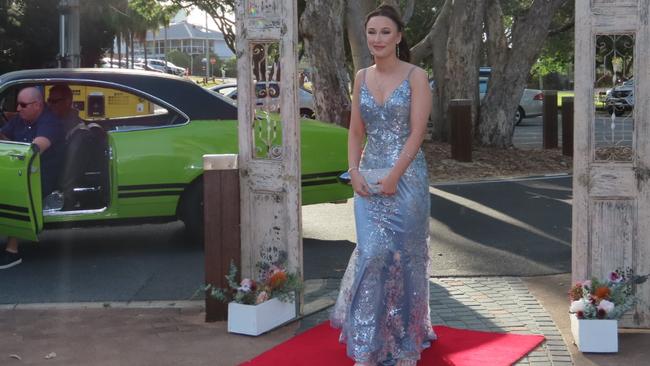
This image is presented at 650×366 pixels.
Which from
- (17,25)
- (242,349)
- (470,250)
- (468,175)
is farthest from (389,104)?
(17,25)

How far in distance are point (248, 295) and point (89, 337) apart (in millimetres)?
1044

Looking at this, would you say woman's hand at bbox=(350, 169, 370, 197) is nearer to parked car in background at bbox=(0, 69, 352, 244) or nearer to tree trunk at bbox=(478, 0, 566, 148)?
parked car in background at bbox=(0, 69, 352, 244)

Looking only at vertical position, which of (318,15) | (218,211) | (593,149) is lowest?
(218,211)

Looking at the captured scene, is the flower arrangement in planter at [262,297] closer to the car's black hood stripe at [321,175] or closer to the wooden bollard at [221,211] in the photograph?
the wooden bollard at [221,211]

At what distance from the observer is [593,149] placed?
578 centimetres

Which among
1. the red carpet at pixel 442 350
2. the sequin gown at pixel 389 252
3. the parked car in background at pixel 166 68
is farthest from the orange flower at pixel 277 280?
the parked car in background at pixel 166 68

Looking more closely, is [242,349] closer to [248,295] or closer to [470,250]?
[248,295]

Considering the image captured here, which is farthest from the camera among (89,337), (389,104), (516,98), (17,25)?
(17,25)

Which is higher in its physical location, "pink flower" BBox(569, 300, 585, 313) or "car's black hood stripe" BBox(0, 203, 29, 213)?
"car's black hood stripe" BBox(0, 203, 29, 213)

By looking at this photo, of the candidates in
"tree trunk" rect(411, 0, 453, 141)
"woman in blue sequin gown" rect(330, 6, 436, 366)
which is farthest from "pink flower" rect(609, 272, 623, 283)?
"tree trunk" rect(411, 0, 453, 141)

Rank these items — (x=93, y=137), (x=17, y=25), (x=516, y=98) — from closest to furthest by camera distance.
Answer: (x=93, y=137) < (x=516, y=98) < (x=17, y=25)

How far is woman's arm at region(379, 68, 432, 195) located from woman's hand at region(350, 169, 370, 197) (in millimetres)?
104

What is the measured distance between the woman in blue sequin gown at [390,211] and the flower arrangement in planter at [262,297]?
0.94 m

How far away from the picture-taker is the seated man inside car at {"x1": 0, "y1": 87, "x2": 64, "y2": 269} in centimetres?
834
